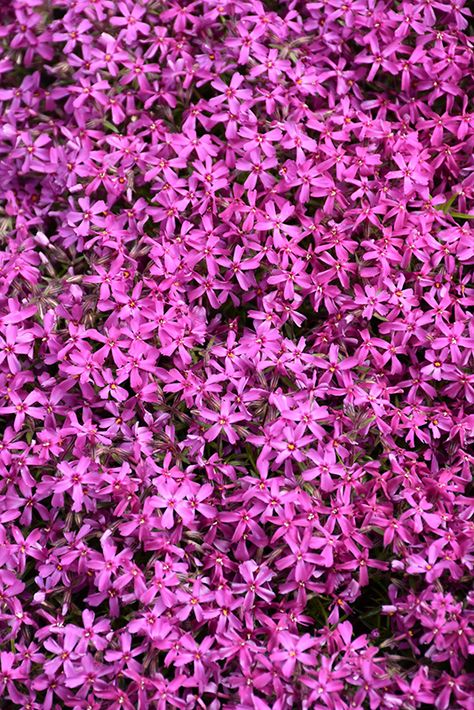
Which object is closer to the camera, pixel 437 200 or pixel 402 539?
pixel 402 539

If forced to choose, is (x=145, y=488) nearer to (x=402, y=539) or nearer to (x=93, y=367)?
(x=93, y=367)

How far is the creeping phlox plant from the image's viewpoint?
2135mm

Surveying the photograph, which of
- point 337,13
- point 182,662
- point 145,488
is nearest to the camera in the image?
point 182,662

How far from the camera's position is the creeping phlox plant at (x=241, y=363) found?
2135mm

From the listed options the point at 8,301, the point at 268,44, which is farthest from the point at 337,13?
the point at 8,301

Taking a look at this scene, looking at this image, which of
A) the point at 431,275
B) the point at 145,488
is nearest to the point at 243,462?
→ the point at 145,488

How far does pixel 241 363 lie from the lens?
2.33 meters

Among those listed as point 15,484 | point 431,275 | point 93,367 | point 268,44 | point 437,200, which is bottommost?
point 15,484

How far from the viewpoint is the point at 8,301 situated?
2455 millimetres

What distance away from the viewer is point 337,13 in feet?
8.93

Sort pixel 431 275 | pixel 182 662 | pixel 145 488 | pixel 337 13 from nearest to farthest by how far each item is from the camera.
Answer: pixel 182 662
pixel 145 488
pixel 431 275
pixel 337 13

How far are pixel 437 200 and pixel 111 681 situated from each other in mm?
1741

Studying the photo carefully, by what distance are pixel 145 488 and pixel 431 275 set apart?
Answer: 1.10 m

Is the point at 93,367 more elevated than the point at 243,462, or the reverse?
the point at 93,367
